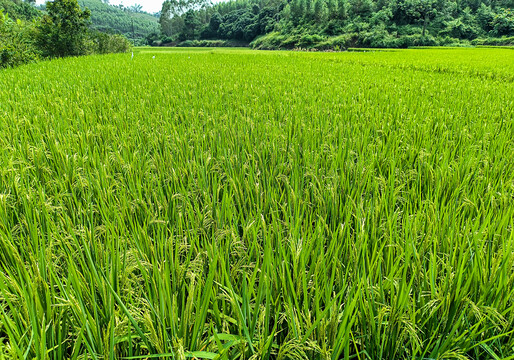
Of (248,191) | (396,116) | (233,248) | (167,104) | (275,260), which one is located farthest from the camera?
(167,104)

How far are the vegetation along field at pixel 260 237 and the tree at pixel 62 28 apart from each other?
14.2 meters

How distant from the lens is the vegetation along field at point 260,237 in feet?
2.53

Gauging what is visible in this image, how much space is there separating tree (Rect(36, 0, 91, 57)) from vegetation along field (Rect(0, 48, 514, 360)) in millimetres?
14153

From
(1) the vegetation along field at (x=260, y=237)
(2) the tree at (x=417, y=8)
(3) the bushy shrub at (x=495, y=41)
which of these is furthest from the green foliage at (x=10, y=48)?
(2) the tree at (x=417, y=8)

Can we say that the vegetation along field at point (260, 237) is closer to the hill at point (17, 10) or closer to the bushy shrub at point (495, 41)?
the bushy shrub at point (495, 41)

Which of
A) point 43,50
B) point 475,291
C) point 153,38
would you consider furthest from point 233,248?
point 153,38

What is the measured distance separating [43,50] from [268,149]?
1887 cm

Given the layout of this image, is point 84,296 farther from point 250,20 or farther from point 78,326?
point 250,20

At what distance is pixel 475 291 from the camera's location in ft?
2.95

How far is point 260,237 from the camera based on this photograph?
128cm

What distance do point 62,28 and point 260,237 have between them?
19.0 meters

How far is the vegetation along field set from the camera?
2.53 ft

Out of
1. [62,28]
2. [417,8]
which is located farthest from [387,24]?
[62,28]

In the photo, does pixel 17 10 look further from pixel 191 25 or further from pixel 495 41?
pixel 495 41
